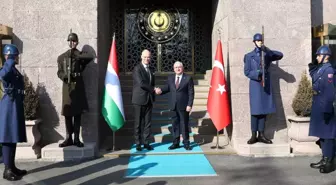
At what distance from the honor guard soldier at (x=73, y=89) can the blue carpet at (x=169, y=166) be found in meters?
1.27

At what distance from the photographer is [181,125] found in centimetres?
712

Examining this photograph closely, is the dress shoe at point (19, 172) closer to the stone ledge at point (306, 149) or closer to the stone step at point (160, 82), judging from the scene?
the stone step at point (160, 82)

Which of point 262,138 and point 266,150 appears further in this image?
point 262,138

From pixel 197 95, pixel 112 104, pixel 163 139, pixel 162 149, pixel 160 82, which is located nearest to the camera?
pixel 112 104

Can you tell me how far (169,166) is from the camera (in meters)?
5.98

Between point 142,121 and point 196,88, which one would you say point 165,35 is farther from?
point 142,121

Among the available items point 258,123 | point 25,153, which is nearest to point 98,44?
point 25,153

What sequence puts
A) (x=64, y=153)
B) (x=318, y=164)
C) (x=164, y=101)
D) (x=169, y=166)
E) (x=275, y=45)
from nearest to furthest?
(x=318, y=164) < (x=169, y=166) < (x=64, y=153) < (x=275, y=45) < (x=164, y=101)

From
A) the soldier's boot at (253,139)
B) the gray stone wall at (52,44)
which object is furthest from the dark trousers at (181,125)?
the gray stone wall at (52,44)

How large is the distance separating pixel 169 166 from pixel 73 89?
234 centimetres

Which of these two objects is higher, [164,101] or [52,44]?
[52,44]

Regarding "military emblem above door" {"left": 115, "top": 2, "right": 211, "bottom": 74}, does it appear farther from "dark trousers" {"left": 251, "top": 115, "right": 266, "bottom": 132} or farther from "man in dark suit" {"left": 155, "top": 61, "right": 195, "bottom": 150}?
"dark trousers" {"left": 251, "top": 115, "right": 266, "bottom": 132}

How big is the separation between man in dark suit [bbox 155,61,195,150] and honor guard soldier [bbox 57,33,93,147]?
1.49 metres

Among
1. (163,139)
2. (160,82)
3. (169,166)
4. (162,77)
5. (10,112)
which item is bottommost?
(169,166)
